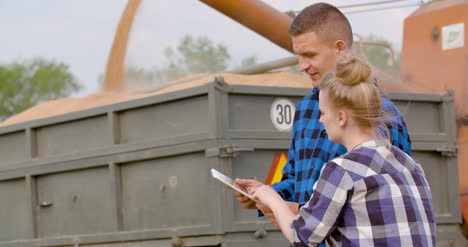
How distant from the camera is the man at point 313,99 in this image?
2.66 metres

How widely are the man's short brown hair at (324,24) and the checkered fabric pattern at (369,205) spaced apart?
28.9 inches

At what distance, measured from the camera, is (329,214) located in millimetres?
2102

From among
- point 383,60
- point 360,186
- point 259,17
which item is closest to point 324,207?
point 360,186

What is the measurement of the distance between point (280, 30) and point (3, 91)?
760 inches

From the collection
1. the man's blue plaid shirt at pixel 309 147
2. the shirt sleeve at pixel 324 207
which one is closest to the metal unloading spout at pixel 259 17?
the man's blue plaid shirt at pixel 309 147

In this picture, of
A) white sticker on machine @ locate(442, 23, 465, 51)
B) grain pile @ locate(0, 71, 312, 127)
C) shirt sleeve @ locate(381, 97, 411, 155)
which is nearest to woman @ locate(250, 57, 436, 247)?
shirt sleeve @ locate(381, 97, 411, 155)

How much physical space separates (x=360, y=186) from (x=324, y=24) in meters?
0.89

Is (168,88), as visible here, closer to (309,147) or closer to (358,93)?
(309,147)

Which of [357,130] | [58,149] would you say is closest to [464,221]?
[58,149]

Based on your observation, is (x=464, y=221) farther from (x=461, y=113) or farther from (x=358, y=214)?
(x=358, y=214)

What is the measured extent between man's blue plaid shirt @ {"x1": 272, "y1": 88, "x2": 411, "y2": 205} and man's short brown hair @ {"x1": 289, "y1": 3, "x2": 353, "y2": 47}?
0.69 ft

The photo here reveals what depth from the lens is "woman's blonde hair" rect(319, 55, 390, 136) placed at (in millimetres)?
2168

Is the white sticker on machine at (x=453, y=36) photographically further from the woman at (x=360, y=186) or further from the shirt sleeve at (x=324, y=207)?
the shirt sleeve at (x=324, y=207)

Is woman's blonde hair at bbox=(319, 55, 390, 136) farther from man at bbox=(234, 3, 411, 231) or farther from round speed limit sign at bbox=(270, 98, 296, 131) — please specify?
round speed limit sign at bbox=(270, 98, 296, 131)
